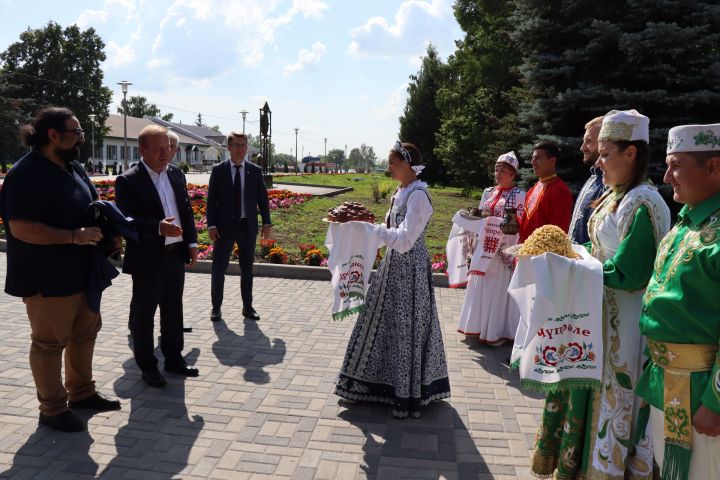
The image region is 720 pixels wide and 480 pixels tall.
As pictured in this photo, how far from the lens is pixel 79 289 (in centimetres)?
402

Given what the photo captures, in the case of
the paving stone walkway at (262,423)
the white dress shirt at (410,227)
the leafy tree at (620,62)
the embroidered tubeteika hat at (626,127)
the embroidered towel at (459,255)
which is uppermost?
the leafy tree at (620,62)

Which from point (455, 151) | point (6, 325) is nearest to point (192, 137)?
point (455, 151)

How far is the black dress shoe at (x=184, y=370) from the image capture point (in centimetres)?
521

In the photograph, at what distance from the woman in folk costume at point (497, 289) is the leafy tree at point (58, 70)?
2233 inches

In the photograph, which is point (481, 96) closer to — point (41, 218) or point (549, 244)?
point (41, 218)

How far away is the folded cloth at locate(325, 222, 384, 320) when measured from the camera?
427 cm

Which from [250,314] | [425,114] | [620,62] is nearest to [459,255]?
[250,314]

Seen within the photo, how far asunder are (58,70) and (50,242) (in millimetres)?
61089

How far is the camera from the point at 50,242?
3.79 m

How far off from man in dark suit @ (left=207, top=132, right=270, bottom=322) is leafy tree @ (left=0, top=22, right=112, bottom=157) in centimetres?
5430

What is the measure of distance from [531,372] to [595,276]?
0.60 m

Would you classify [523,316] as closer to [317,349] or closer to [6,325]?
[317,349]

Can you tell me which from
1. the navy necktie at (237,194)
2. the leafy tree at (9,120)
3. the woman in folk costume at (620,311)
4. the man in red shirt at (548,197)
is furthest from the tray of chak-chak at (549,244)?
the leafy tree at (9,120)

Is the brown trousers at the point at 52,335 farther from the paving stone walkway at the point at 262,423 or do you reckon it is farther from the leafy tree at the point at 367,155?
the leafy tree at the point at 367,155
